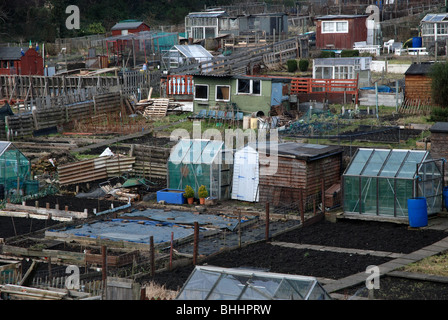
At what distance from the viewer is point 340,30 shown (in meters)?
62.3

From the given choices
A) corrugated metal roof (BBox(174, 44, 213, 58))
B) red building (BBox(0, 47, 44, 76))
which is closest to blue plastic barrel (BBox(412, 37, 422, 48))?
corrugated metal roof (BBox(174, 44, 213, 58))

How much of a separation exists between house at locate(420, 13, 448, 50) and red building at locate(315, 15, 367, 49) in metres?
5.52

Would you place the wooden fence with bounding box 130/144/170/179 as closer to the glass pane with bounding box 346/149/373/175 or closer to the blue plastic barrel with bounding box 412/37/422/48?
the glass pane with bounding box 346/149/373/175

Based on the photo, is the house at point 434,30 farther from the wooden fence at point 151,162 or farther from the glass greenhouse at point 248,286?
the glass greenhouse at point 248,286

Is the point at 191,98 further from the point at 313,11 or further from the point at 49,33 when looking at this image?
the point at 313,11

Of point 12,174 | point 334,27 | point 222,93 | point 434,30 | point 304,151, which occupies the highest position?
point 334,27

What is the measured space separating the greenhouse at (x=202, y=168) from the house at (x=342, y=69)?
20930 mm

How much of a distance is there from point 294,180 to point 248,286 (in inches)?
503

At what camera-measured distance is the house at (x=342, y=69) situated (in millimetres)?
47469

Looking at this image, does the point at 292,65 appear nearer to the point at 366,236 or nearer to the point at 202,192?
the point at 202,192

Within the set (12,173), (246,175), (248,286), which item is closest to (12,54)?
(12,173)

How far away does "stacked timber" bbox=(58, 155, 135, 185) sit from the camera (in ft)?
99.6
